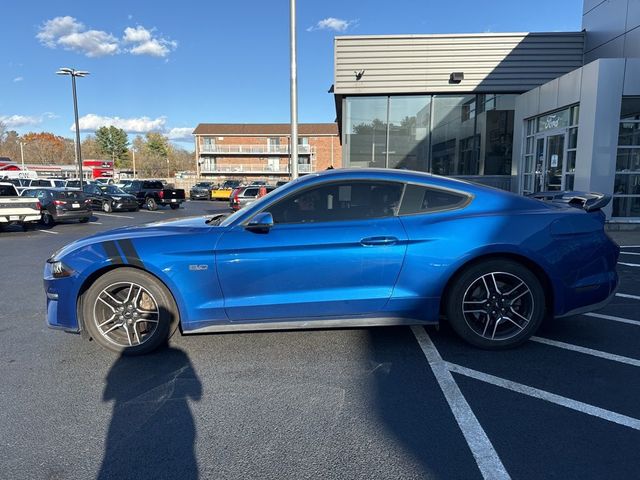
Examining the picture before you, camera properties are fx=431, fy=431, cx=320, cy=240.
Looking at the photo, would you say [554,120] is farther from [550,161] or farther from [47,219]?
[47,219]

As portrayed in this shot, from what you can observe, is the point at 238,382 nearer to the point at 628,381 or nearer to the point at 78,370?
the point at 78,370

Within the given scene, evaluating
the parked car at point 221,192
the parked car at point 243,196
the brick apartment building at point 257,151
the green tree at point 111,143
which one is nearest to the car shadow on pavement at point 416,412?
the parked car at point 243,196

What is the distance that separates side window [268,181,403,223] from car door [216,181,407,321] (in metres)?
0.06

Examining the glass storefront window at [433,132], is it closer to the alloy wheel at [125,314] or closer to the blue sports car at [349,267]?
the blue sports car at [349,267]

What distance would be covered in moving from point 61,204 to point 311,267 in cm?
1639

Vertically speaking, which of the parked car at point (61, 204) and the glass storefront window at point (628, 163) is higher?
the glass storefront window at point (628, 163)

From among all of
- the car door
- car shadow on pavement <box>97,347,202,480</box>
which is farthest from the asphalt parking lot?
the car door

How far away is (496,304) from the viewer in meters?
3.79

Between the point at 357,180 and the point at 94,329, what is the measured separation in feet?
8.75

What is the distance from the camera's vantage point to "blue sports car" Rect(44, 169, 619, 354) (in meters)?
3.61

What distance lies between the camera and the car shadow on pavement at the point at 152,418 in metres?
2.39

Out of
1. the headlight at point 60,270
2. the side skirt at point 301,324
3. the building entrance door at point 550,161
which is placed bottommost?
the side skirt at point 301,324

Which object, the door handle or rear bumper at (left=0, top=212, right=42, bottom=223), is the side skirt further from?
rear bumper at (left=0, top=212, right=42, bottom=223)

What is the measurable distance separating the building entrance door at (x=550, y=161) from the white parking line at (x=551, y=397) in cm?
994
